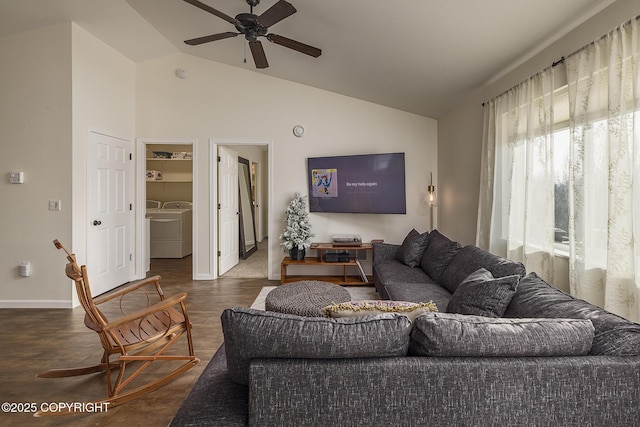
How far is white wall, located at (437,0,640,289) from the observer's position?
2447 millimetres

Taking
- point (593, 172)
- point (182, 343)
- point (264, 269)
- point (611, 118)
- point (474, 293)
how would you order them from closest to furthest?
point (474, 293) < point (611, 118) < point (593, 172) < point (182, 343) < point (264, 269)

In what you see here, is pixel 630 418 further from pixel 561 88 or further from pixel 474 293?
pixel 561 88

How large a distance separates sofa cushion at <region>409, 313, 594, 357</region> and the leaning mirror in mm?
5823

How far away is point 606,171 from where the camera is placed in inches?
87.4

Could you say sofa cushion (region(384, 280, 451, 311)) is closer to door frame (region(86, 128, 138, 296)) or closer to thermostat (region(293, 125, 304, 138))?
thermostat (region(293, 125, 304, 138))

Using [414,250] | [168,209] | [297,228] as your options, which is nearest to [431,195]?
[414,250]

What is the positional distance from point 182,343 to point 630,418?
2843 mm

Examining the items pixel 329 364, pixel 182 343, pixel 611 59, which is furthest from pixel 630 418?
pixel 182 343

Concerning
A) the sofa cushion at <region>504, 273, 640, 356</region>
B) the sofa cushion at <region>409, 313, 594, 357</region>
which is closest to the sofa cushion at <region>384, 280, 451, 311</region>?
the sofa cushion at <region>504, 273, 640, 356</region>

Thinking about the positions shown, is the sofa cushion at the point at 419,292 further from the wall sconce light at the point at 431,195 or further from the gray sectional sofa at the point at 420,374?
the wall sconce light at the point at 431,195

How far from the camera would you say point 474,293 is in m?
1.95

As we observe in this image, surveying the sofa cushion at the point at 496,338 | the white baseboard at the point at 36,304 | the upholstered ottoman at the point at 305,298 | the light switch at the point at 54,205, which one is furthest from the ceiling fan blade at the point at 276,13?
the white baseboard at the point at 36,304

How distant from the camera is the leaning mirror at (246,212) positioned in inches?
272

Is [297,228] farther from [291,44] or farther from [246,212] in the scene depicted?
[246,212]
